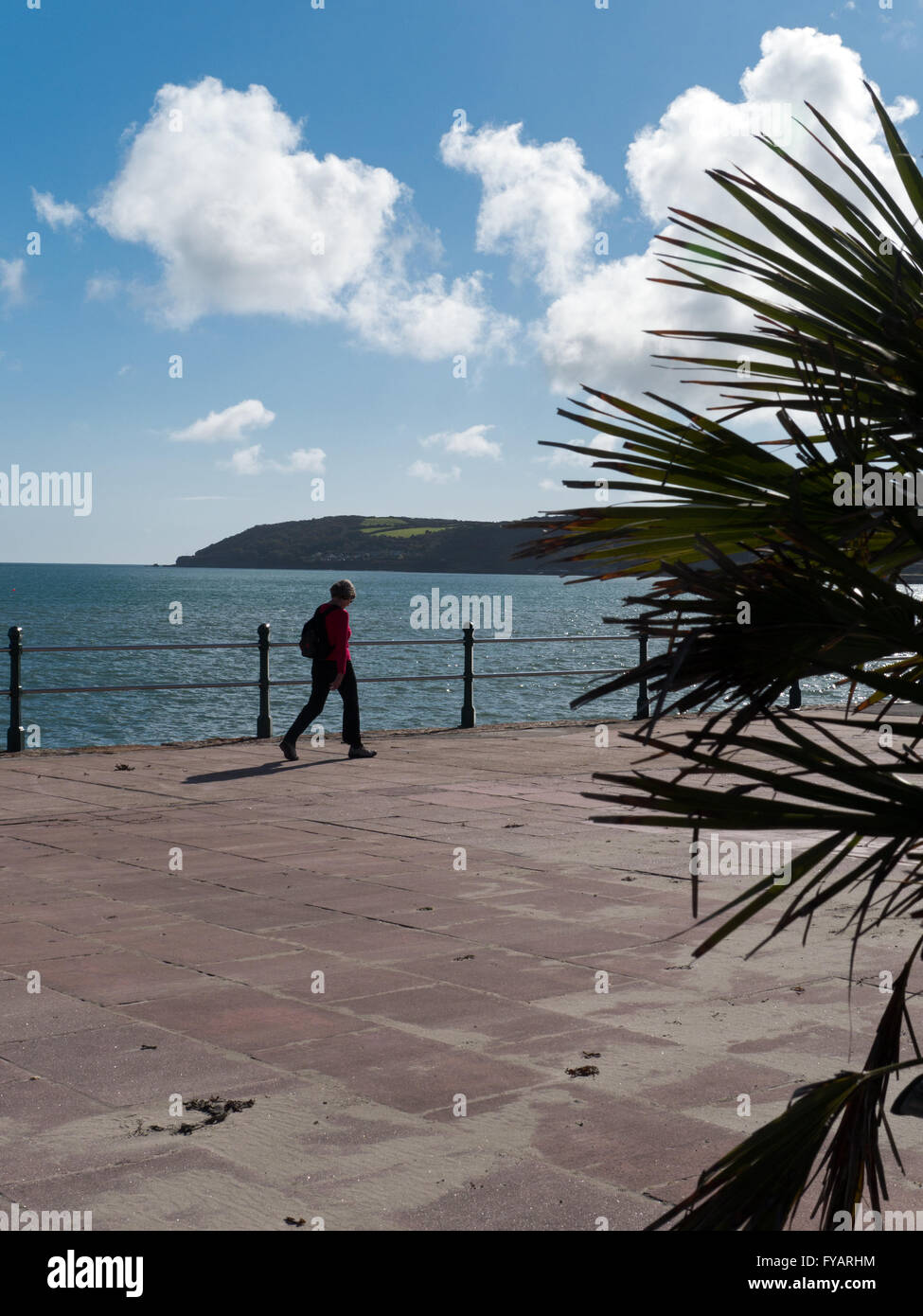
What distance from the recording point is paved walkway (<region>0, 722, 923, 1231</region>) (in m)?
3.51

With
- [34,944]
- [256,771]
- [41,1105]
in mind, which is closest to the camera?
[41,1105]

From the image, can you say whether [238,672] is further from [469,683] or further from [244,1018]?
[244,1018]

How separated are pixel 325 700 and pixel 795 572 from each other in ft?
34.6

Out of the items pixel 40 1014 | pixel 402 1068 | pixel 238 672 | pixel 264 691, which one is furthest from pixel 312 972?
pixel 238 672

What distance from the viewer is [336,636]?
41.6 ft

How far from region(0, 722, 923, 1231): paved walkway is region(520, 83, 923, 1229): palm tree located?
3.89 ft

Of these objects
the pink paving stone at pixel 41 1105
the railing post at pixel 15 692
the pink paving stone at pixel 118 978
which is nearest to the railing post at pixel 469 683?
the railing post at pixel 15 692

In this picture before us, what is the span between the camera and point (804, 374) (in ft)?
7.86

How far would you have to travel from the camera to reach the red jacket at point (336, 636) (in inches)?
496

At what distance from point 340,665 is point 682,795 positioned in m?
10.7

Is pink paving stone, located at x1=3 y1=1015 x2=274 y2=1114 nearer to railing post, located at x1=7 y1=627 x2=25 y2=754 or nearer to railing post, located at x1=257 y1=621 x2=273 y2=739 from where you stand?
railing post, located at x1=7 y1=627 x2=25 y2=754

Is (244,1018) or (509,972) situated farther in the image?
(509,972)

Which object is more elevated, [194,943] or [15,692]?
[15,692]
